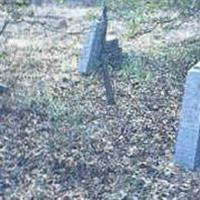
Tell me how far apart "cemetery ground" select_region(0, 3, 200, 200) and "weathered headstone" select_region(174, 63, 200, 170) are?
15 centimetres

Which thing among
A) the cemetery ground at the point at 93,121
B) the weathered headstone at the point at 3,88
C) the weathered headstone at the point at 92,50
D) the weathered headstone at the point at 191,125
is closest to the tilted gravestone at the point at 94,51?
the weathered headstone at the point at 92,50

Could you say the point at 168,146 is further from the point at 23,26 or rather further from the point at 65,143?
the point at 23,26

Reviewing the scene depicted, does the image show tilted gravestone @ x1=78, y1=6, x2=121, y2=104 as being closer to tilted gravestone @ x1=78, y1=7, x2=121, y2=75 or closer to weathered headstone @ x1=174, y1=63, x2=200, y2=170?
tilted gravestone @ x1=78, y1=7, x2=121, y2=75

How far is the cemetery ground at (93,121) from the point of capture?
20.9 ft

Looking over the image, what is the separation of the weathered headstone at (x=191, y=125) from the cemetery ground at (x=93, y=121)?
0.51ft

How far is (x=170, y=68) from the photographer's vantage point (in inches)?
393

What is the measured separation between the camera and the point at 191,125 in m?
6.42

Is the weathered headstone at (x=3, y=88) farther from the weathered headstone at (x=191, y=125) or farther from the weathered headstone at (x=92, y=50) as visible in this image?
the weathered headstone at (x=191, y=125)

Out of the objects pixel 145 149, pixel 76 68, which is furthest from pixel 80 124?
pixel 76 68

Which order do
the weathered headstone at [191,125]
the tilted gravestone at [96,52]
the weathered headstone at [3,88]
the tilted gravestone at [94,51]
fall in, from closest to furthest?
the weathered headstone at [191,125] < the weathered headstone at [3,88] < the tilted gravestone at [96,52] < the tilted gravestone at [94,51]

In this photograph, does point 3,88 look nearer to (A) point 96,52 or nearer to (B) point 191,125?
(A) point 96,52

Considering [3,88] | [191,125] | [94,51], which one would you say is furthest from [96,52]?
[191,125]

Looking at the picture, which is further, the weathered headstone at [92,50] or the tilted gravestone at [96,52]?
the weathered headstone at [92,50]

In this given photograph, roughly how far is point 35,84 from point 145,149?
9.09 ft
